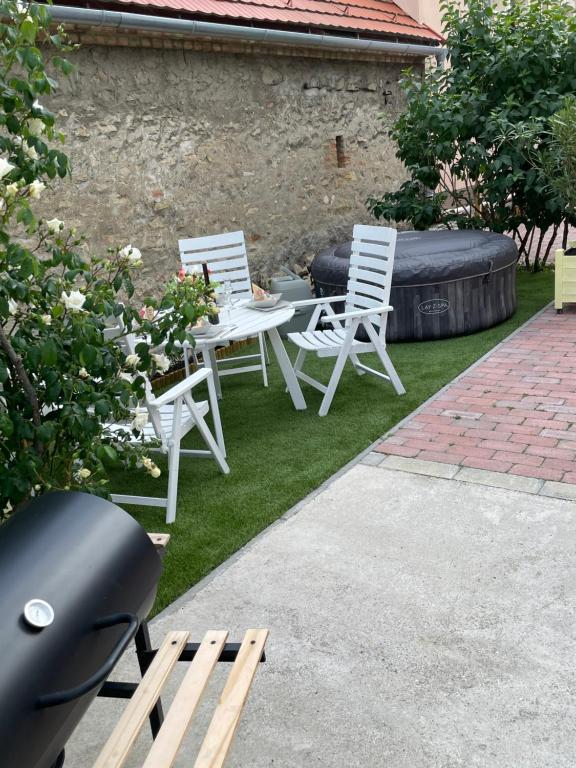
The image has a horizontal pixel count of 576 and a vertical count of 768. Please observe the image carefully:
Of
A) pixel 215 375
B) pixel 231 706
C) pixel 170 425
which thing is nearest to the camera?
pixel 231 706

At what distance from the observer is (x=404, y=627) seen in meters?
2.91

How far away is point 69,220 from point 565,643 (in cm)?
480

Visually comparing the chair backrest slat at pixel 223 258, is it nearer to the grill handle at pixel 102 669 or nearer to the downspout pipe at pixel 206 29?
the downspout pipe at pixel 206 29

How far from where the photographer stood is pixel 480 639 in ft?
9.18

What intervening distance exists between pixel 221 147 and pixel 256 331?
11.3 ft

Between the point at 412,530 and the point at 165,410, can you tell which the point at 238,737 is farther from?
the point at 165,410

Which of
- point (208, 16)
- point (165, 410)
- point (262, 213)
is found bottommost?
point (165, 410)

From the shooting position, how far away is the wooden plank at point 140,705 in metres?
1.76

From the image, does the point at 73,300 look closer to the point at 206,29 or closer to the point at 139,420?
the point at 139,420

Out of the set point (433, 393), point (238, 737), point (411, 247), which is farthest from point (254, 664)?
point (411, 247)

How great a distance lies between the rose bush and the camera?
Answer: 8.50 feet

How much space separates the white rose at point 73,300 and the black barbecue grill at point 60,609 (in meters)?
0.93

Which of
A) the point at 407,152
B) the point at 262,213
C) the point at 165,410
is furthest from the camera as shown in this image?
the point at 407,152

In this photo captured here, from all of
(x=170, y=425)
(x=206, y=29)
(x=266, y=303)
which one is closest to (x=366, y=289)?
(x=266, y=303)
